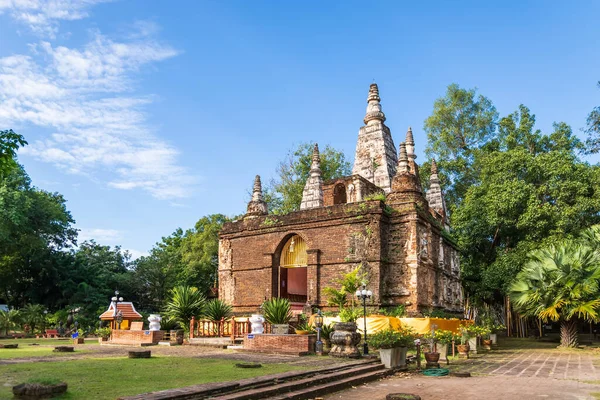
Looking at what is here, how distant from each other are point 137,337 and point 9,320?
43.6 feet

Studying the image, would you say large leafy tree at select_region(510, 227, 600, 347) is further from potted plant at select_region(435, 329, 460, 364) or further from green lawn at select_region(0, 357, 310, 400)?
green lawn at select_region(0, 357, 310, 400)

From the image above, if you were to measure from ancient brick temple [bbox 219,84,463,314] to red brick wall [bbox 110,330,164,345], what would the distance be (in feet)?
18.0

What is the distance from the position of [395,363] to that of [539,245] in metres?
16.3

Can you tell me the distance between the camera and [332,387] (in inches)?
375

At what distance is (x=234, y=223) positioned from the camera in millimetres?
24297

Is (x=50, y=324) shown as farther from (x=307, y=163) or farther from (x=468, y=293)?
(x=468, y=293)

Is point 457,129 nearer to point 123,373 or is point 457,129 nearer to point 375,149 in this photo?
point 375,149

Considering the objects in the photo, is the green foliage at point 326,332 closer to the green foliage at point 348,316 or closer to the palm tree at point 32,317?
the green foliage at point 348,316

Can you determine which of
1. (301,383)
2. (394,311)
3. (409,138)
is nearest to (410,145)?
(409,138)

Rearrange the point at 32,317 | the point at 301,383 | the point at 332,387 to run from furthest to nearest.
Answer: the point at 32,317 < the point at 332,387 < the point at 301,383

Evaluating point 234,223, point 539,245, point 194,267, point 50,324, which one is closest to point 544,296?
point 539,245

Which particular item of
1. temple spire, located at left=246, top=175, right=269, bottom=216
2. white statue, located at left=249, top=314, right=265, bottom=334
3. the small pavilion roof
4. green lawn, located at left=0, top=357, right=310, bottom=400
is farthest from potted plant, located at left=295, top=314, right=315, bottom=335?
the small pavilion roof

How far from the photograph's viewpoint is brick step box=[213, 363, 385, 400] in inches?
300

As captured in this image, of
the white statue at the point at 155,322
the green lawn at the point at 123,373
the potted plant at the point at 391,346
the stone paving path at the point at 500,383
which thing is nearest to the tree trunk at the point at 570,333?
the stone paving path at the point at 500,383
